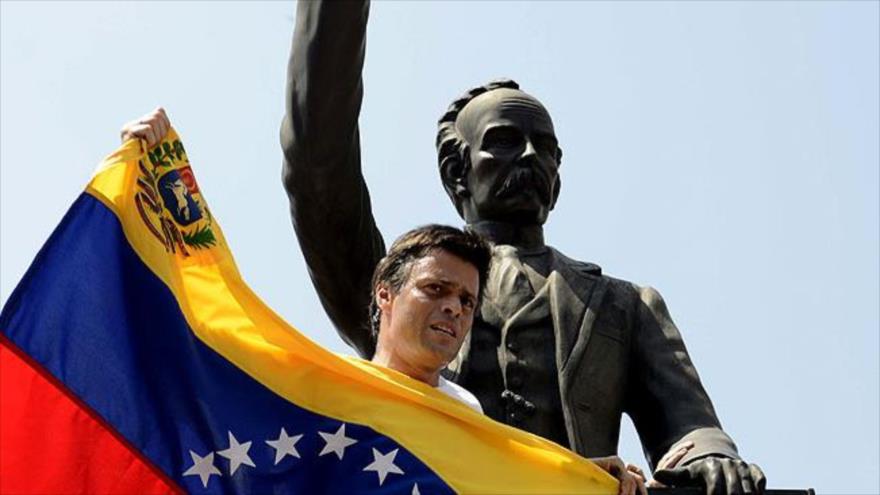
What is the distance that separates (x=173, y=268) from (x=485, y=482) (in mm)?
1381

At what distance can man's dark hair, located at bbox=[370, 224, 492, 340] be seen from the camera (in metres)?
8.75

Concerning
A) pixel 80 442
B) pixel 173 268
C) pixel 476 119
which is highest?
pixel 476 119

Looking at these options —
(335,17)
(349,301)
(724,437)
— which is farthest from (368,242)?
(724,437)

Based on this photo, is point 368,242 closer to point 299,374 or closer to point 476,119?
point 476,119

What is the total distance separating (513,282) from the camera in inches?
393

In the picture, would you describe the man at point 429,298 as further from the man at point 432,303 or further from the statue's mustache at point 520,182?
the statue's mustache at point 520,182

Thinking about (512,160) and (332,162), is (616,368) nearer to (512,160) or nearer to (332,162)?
(512,160)

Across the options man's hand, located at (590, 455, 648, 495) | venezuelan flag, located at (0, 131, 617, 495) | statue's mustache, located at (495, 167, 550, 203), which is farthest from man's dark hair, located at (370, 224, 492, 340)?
statue's mustache, located at (495, 167, 550, 203)

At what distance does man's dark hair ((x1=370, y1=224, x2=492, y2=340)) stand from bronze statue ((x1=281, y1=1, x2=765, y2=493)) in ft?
3.00

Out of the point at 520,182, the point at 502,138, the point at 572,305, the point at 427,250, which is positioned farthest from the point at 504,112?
the point at 427,250

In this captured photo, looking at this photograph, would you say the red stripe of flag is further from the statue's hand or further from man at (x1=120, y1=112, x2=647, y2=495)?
the statue's hand

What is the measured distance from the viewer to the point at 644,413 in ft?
32.4

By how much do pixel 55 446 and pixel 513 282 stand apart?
215cm

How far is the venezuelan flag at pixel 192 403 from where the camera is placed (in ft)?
27.9
